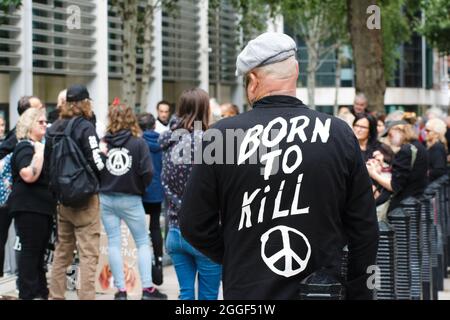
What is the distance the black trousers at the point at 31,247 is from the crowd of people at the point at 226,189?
0.01m

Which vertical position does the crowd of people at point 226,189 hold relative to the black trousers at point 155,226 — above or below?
above

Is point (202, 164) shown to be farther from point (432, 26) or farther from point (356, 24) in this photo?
point (432, 26)

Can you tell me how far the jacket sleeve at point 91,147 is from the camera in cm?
880

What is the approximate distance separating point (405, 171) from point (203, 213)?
18.8 ft

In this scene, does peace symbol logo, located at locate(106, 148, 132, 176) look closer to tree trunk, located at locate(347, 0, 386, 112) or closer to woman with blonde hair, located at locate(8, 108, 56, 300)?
woman with blonde hair, located at locate(8, 108, 56, 300)

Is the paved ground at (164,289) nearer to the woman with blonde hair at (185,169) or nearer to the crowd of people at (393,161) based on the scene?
the crowd of people at (393,161)

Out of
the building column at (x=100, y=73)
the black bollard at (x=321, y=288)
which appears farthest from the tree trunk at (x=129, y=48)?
the black bollard at (x=321, y=288)

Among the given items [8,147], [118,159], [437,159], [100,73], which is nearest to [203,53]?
[100,73]

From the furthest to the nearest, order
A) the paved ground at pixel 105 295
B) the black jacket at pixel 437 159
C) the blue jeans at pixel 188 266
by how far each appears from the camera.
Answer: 1. the black jacket at pixel 437 159
2. the paved ground at pixel 105 295
3. the blue jeans at pixel 188 266

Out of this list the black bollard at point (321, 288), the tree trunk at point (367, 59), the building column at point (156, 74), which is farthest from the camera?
the building column at point (156, 74)

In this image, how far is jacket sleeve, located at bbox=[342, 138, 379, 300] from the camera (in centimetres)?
400

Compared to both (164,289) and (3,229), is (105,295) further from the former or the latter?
(3,229)

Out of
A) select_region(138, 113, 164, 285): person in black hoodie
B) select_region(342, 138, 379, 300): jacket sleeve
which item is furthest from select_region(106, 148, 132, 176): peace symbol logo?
select_region(342, 138, 379, 300): jacket sleeve

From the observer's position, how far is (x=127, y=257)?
10438mm
